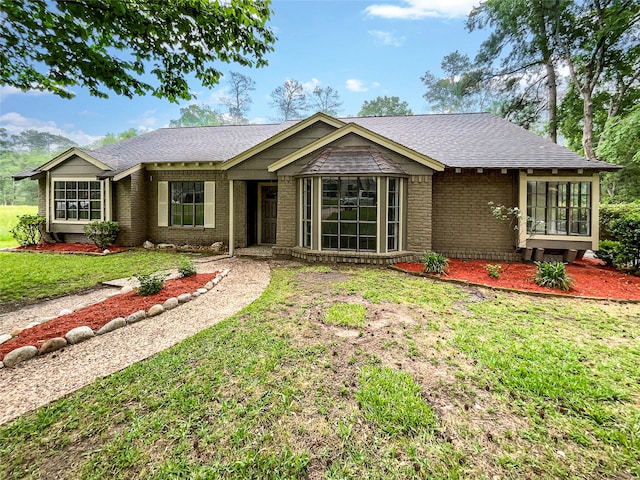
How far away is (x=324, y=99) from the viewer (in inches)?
1346

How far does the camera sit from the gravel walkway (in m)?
Answer: 3.00

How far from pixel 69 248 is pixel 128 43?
9.34 m

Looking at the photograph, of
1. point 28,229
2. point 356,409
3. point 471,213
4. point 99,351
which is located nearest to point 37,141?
point 28,229

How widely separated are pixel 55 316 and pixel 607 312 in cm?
934

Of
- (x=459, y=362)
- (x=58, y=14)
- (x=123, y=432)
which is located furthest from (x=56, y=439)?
(x=58, y=14)

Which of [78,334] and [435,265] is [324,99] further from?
[78,334]

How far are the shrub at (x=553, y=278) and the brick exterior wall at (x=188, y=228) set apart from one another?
1027 cm

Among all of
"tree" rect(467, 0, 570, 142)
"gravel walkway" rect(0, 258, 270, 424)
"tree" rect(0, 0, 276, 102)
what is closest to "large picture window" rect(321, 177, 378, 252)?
"gravel walkway" rect(0, 258, 270, 424)

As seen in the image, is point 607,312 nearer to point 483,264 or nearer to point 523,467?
point 483,264

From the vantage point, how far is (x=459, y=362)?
3551mm

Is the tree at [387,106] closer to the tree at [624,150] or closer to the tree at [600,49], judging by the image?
the tree at [600,49]

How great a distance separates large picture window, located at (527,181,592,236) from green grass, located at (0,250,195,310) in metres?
11.0

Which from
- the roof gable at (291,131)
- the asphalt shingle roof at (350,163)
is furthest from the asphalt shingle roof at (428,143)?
the asphalt shingle roof at (350,163)

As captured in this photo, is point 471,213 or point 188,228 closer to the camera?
point 471,213
